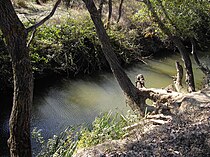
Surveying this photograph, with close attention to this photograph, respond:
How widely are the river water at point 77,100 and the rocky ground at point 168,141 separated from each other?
274 cm

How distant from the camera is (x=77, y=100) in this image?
9422mm

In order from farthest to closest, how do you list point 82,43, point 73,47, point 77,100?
point 82,43 < point 73,47 < point 77,100

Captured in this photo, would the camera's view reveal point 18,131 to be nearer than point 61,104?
Yes

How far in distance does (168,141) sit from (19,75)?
6.86 feet

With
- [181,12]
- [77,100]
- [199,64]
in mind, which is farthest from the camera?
[77,100]

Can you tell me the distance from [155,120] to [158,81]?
5.82 meters

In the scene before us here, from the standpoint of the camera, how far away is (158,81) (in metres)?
11.1

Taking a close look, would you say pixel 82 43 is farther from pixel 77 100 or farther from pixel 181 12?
pixel 181 12

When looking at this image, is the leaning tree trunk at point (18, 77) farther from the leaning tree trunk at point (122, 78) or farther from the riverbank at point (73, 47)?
the riverbank at point (73, 47)

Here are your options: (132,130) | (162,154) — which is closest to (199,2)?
(132,130)

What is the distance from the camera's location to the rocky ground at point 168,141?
3.82 meters

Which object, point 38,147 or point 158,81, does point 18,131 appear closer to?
point 38,147

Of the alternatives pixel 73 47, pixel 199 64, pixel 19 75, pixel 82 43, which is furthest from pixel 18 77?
pixel 82 43

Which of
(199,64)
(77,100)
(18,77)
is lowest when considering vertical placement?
(77,100)
